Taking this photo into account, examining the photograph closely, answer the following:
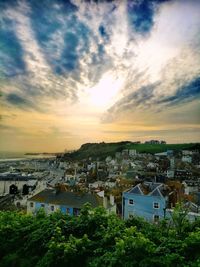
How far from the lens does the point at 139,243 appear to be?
212 centimetres

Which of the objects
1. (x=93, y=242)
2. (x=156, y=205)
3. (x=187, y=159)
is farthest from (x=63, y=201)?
(x=187, y=159)

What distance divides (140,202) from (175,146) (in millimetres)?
3861

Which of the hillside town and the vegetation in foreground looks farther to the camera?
the hillside town

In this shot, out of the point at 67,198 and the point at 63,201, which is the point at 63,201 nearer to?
the point at 63,201

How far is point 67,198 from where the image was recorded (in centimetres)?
741

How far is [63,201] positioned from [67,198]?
0.12 metres

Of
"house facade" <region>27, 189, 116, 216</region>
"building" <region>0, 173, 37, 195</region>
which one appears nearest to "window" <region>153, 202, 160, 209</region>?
"house facade" <region>27, 189, 116, 216</region>

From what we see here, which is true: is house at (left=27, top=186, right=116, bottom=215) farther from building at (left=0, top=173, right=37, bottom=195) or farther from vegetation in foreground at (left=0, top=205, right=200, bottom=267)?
vegetation in foreground at (left=0, top=205, right=200, bottom=267)

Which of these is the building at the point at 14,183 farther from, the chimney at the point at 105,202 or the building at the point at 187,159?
the building at the point at 187,159

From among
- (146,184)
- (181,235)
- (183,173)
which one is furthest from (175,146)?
(181,235)

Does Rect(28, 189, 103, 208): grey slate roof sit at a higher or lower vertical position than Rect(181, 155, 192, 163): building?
lower

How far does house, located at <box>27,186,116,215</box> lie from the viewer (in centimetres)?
711

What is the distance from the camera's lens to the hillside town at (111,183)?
700cm

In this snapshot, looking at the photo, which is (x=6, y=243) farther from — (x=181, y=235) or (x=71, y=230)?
(x=181, y=235)
